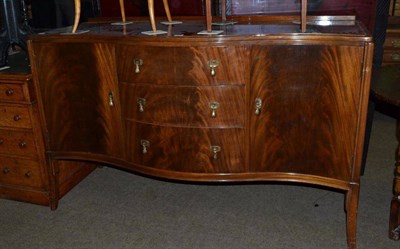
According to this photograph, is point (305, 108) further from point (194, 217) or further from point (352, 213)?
point (194, 217)

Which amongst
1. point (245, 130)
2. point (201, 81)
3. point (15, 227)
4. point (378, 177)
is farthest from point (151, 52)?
point (378, 177)

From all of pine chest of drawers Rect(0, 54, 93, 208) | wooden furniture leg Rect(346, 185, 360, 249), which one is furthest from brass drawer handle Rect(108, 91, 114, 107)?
wooden furniture leg Rect(346, 185, 360, 249)

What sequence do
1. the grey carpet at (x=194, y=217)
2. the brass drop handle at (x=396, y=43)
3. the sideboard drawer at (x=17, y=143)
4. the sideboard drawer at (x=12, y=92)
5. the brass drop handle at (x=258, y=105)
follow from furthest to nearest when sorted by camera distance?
the brass drop handle at (x=396, y=43), the sideboard drawer at (x=17, y=143), the sideboard drawer at (x=12, y=92), the grey carpet at (x=194, y=217), the brass drop handle at (x=258, y=105)

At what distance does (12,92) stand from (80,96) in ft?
1.37

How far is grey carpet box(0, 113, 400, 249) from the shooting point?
83.4 inches

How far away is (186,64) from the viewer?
182 cm

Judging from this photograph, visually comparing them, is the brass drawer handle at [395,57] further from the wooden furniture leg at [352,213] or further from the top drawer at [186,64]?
the top drawer at [186,64]

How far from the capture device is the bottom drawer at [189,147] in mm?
1918

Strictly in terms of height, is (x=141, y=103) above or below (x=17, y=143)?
above

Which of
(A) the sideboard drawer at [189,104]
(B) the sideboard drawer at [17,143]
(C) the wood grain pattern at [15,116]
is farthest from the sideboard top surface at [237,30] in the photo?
(B) the sideboard drawer at [17,143]

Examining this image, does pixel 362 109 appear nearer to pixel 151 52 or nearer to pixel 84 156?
pixel 151 52

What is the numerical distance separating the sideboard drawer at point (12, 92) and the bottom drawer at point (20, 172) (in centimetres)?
37

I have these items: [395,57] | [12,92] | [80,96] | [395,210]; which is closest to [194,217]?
[80,96]

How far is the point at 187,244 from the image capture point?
210 centimetres
